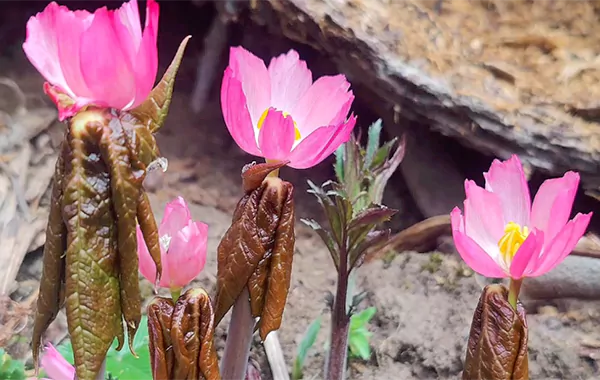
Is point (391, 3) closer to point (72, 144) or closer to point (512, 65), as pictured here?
point (512, 65)

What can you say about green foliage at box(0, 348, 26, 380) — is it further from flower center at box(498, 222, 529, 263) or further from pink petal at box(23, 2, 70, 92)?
flower center at box(498, 222, 529, 263)

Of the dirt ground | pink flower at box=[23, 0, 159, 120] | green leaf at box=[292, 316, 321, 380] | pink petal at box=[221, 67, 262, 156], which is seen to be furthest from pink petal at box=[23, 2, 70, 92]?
the dirt ground

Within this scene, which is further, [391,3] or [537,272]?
[391,3]

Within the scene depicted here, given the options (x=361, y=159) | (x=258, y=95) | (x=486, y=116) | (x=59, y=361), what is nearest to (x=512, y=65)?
(x=486, y=116)

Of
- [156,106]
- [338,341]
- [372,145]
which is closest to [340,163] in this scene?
[372,145]

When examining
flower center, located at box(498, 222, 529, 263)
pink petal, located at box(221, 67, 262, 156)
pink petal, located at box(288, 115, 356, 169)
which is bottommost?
flower center, located at box(498, 222, 529, 263)

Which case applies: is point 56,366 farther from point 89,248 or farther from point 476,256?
point 476,256
